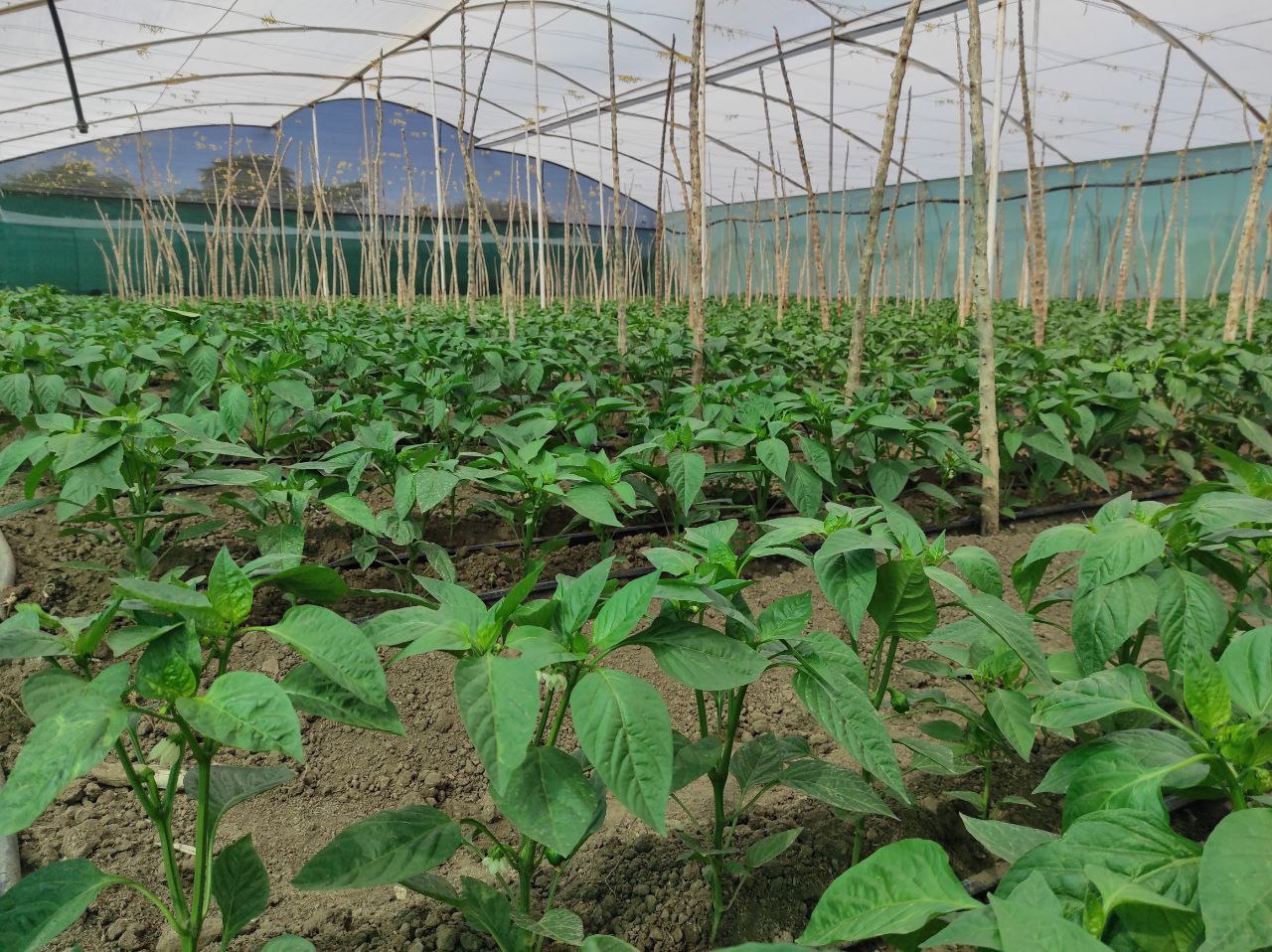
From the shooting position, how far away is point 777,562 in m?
3.28

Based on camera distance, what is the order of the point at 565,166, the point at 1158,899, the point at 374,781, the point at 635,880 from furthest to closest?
1. the point at 565,166
2. the point at 374,781
3. the point at 635,880
4. the point at 1158,899

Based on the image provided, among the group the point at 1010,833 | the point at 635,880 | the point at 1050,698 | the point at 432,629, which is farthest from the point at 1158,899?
the point at 635,880

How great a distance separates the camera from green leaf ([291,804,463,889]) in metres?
1.02

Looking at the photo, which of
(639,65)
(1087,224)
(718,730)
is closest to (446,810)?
(718,730)

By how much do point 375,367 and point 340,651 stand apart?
3.74 meters

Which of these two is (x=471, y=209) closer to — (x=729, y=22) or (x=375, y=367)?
(x=375, y=367)

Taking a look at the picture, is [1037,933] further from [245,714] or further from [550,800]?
[245,714]

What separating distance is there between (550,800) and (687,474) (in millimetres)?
1626

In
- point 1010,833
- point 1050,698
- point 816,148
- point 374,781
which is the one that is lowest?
point 374,781

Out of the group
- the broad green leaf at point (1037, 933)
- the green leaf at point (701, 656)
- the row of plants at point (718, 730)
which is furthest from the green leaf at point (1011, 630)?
the broad green leaf at point (1037, 933)

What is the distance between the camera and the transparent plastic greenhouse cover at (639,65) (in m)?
10.3

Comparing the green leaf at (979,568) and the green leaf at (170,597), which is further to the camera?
the green leaf at (979,568)

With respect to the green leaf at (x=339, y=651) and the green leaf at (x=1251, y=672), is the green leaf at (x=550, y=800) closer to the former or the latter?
the green leaf at (x=339, y=651)

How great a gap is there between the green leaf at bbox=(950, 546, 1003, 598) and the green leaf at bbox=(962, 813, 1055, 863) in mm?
453
